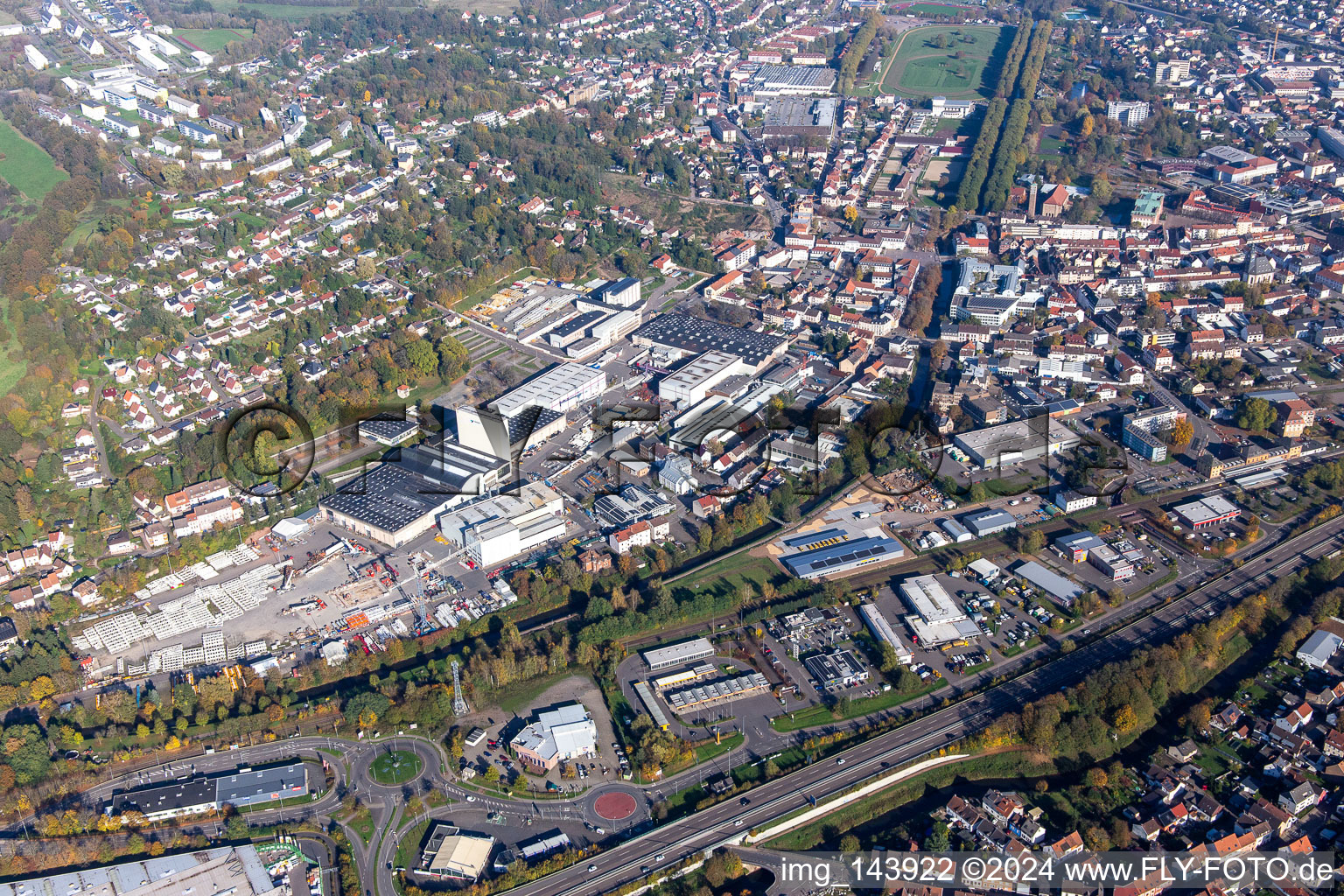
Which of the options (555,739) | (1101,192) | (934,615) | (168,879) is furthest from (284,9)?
(168,879)

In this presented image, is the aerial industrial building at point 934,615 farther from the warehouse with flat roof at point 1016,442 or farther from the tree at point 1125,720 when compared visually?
the warehouse with flat roof at point 1016,442

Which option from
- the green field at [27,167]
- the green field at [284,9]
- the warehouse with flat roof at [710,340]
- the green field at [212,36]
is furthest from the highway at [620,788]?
the green field at [284,9]

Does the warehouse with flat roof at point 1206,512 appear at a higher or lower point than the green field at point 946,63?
lower

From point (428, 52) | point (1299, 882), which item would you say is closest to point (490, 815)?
point (1299, 882)

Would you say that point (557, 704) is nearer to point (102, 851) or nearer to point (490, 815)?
point (490, 815)

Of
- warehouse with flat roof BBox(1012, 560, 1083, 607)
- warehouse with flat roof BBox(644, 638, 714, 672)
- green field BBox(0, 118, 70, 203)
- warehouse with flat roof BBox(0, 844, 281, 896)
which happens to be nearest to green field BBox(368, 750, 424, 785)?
warehouse with flat roof BBox(0, 844, 281, 896)

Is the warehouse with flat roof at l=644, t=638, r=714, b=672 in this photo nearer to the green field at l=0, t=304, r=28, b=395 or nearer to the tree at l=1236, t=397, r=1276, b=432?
the tree at l=1236, t=397, r=1276, b=432
